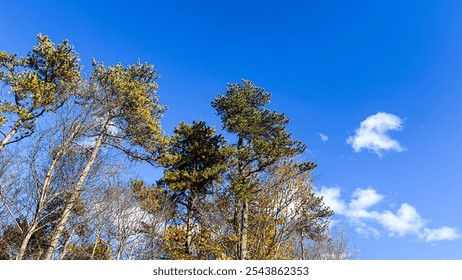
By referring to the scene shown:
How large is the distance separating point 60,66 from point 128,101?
11.8 ft

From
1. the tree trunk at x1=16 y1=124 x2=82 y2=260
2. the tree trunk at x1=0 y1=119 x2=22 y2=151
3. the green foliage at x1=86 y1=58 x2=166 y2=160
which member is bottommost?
the tree trunk at x1=16 y1=124 x2=82 y2=260

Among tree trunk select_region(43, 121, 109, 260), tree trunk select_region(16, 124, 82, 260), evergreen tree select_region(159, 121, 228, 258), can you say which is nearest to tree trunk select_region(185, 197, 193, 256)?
evergreen tree select_region(159, 121, 228, 258)

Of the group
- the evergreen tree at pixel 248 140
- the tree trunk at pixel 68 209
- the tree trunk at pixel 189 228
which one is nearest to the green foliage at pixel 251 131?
the evergreen tree at pixel 248 140

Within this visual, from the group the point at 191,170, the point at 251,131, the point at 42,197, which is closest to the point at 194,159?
the point at 191,170

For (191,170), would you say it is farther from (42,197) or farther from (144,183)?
(42,197)

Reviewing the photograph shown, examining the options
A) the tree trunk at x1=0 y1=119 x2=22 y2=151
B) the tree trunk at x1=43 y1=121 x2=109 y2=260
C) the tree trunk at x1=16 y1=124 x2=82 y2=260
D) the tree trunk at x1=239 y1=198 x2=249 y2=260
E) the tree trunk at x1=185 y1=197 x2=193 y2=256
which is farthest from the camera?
the tree trunk at x1=185 y1=197 x2=193 y2=256

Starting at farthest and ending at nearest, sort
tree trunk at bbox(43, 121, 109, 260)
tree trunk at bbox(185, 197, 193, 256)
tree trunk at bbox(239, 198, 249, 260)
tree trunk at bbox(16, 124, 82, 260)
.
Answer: tree trunk at bbox(185, 197, 193, 256)
tree trunk at bbox(239, 198, 249, 260)
tree trunk at bbox(43, 121, 109, 260)
tree trunk at bbox(16, 124, 82, 260)

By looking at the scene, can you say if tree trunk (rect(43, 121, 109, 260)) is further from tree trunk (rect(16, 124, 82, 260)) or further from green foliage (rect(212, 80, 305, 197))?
green foliage (rect(212, 80, 305, 197))

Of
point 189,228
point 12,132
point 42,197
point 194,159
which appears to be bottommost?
point 42,197

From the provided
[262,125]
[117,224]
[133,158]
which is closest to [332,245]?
[262,125]

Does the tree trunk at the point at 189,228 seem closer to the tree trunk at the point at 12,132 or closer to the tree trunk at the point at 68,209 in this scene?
the tree trunk at the point at 68,209

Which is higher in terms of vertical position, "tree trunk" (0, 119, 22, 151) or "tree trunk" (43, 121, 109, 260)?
"tree trunk" (0, 119, 22, 151)

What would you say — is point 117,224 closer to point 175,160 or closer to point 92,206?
point 92,206

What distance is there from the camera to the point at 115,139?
18.6m
